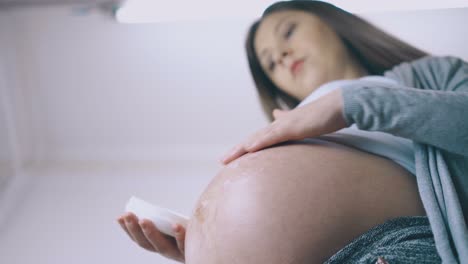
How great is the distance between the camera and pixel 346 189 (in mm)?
681

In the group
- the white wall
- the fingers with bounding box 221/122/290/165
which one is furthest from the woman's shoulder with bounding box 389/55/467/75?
the fingers with bounding box 221/122/290/165

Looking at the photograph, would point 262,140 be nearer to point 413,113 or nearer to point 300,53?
point 413,113

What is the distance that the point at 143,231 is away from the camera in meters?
0.85

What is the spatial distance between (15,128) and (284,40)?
34.7 inches

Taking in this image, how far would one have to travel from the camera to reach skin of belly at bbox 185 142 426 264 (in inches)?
25.2

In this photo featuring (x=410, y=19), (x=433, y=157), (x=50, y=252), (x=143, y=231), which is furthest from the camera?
(x=410, y=19)

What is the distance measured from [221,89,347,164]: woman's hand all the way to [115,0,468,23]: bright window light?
0.64 m

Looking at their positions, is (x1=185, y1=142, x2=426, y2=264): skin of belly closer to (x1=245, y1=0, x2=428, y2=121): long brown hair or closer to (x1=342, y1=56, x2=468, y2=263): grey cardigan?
(x1=342, y1=56, x2=468, y2=263): grey cardigan

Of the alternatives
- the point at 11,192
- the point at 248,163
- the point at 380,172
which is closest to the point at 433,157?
the point at 380,172

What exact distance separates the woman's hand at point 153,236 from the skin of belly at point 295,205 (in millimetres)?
122

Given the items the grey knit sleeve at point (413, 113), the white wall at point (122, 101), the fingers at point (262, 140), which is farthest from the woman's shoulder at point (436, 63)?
the fingers at point (262, 140)

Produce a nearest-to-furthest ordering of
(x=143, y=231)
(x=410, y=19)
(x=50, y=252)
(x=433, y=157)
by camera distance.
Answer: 1. (x=433, y=157)
2. (x=143, y=231)
3. (x=50, y=252)
4. (x=410, y=19)

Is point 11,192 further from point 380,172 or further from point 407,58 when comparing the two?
point 407,58

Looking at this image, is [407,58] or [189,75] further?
[189,75]
